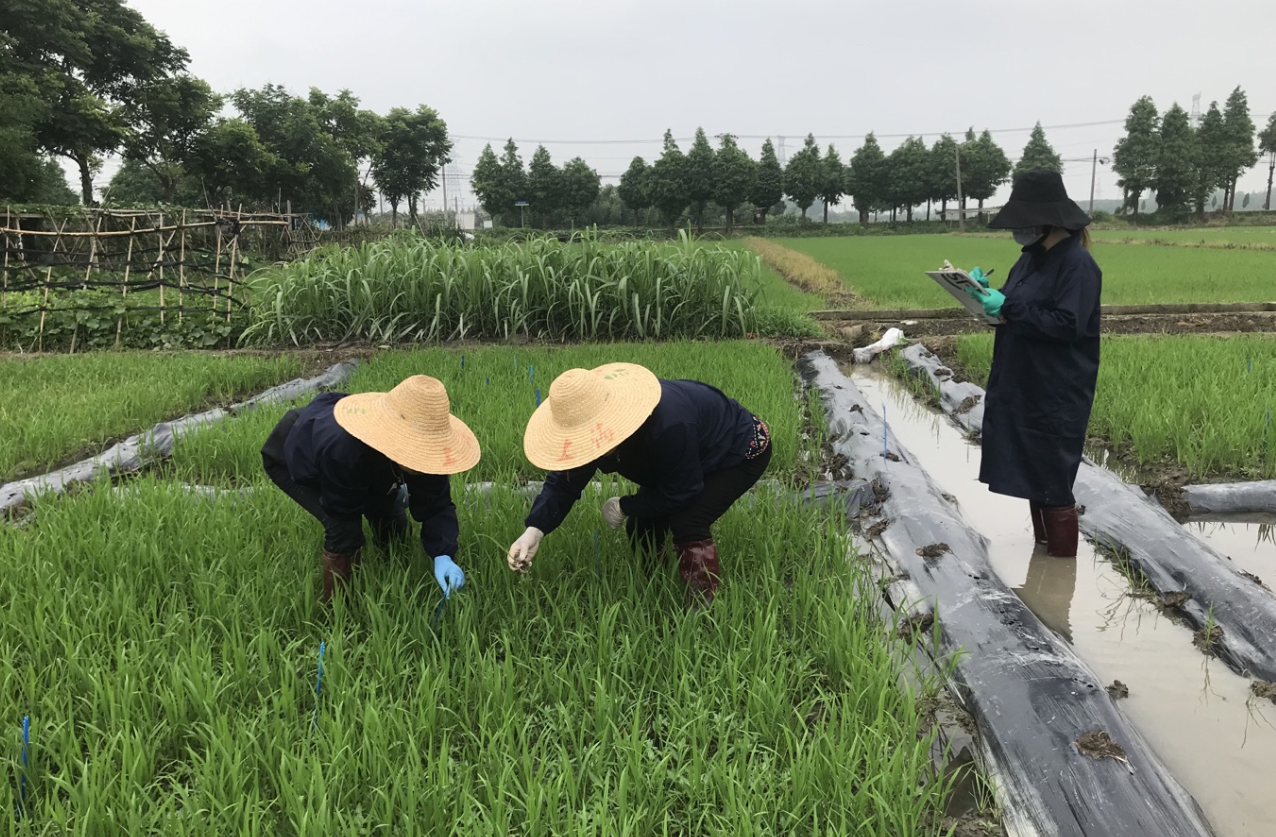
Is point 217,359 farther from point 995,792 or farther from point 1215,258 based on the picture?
point 1215,258

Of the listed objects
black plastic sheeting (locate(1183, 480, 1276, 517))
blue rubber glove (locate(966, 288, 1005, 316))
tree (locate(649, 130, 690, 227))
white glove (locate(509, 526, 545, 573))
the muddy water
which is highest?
tree (locate(649, 130, 690, 227))

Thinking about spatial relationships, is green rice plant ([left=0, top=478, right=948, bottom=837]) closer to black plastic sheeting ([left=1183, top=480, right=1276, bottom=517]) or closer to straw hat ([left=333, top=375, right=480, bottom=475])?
straw hat ([left=333, top=375, right=480, bottom=475])

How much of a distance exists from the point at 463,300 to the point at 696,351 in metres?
2.30

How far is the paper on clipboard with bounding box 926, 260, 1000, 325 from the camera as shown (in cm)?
229

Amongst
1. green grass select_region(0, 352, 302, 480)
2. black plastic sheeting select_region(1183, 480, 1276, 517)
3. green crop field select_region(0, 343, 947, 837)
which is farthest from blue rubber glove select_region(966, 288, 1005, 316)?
green grass select_region(0, 352, 302, 480)

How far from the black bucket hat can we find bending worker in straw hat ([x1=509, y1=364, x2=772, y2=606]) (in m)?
0.98

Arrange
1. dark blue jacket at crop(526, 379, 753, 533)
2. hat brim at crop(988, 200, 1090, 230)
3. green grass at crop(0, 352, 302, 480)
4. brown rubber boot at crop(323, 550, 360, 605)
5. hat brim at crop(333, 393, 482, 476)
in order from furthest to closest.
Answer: green grass at crop(0, 352, 302, 480), hat brim at crop(988, 200, 1090, 230), brown rubber boot at crop(323, 550, 360, 605), dark blue jacket at crop(526, 379, 753, 533), hat brim at crop(333, 393, 482, 476)

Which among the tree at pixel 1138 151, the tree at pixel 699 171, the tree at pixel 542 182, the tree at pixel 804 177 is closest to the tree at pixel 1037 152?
the tree at pixel 1138 151

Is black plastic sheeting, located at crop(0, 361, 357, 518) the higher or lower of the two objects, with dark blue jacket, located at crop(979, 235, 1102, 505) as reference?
lower

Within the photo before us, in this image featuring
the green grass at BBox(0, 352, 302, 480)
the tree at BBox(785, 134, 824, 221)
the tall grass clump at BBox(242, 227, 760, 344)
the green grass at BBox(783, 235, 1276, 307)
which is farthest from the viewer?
the tree at BBox(785, 134, 824, 221)

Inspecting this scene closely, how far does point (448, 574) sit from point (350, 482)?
0.34 metres

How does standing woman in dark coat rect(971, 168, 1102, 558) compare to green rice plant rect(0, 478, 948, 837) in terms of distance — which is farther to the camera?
standing woman in dark coat rect(971, 168, 1102, 558)

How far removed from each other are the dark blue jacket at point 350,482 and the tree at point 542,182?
39507 millimetres

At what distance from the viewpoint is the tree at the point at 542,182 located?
39531 mm
